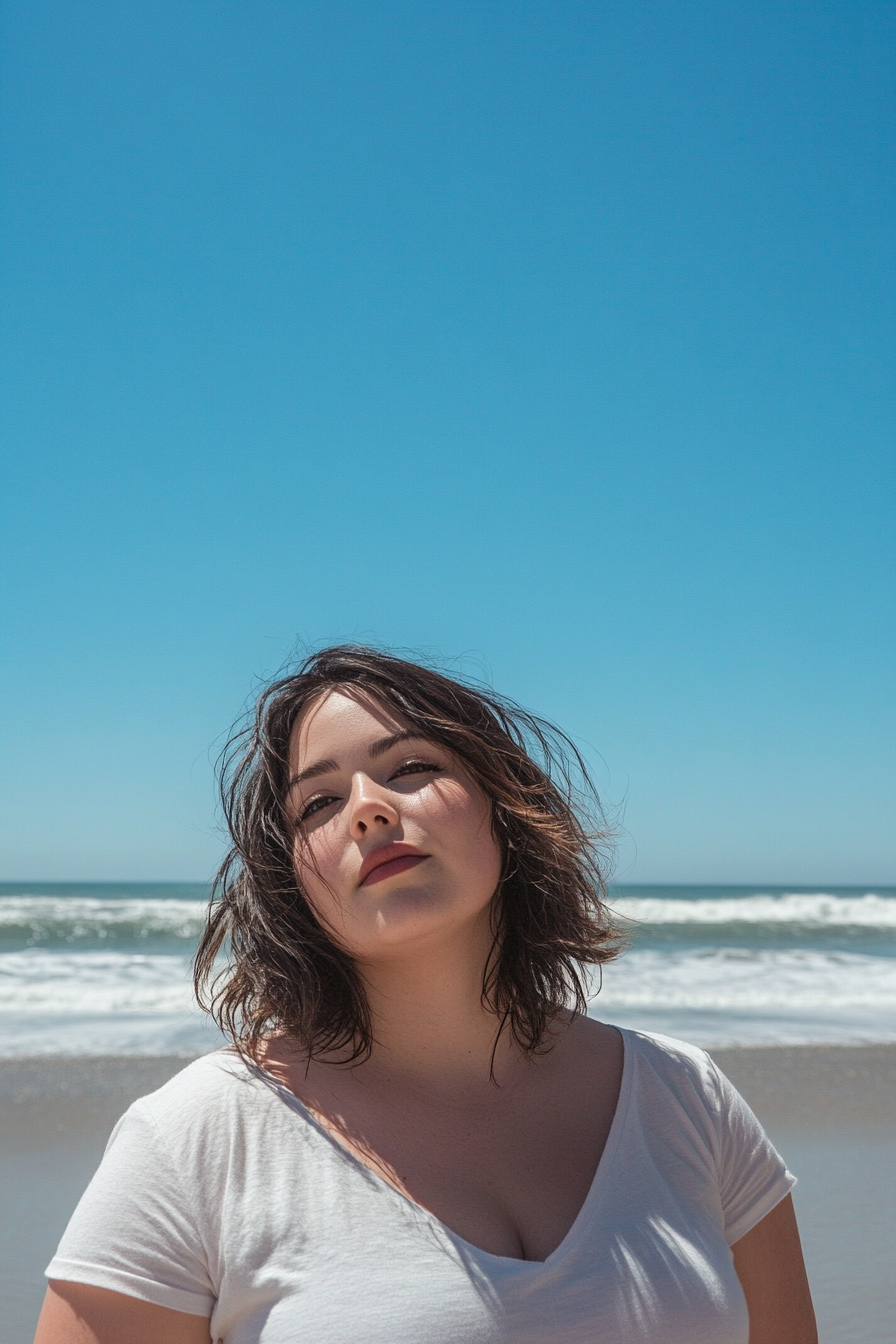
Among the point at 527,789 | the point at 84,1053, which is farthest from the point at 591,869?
the point at 84,1053

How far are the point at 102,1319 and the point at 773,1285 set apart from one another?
111cm

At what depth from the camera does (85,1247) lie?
1.40 m

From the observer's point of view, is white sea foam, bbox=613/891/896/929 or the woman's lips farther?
white sea foam, bbox=613/891/896/929

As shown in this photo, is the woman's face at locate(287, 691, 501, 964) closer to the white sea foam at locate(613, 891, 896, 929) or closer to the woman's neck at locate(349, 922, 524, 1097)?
the woman's neck at locate(349, 922, 524, 1097)

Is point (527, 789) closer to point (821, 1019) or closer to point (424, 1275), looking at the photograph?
point (424, 1275)

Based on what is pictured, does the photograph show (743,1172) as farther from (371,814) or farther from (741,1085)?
(741,1085)

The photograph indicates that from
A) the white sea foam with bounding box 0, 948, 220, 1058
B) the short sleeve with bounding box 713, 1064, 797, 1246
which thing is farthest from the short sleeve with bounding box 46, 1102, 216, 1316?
the white sea foam with bounding box 0, 948, 220, 1058

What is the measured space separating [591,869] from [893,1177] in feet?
12.7

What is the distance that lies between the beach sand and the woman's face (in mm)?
2830

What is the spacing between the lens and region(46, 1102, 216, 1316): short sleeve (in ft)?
4.55

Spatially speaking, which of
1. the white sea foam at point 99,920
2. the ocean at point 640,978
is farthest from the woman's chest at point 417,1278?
the white sea foam at point 99,920

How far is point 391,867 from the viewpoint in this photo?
1.75 meters

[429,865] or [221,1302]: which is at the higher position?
[429,865]

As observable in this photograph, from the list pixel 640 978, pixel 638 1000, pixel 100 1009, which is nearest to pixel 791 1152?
pixel 638 1000
